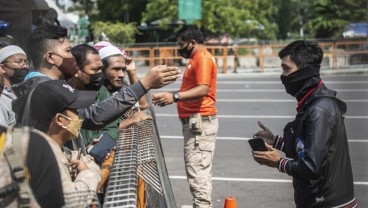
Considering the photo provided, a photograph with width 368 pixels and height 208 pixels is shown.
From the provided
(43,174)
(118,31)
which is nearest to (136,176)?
(43,174)

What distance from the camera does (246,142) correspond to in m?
11.7

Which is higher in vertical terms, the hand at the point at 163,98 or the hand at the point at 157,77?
the hand at the point at 157,77

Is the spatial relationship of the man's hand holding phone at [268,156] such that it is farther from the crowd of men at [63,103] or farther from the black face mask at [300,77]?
the crowd of men at [63,103]

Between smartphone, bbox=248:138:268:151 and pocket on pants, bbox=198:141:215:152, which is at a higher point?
smartphone, bbox=248:138:268:151

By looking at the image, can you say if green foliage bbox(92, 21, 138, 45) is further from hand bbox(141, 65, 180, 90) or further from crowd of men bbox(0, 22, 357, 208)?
hand bbox(141, 65, 180, 90)

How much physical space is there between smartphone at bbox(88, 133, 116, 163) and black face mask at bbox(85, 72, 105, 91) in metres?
0.59

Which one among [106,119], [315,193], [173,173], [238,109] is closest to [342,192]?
[315,193]

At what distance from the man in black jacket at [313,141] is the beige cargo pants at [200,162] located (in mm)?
2308

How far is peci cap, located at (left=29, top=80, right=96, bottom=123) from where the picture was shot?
303 centimetres

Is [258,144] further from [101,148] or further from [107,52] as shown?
[107,52]

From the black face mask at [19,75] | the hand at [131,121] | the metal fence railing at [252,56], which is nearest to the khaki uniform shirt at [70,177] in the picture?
the hand at [131,121]

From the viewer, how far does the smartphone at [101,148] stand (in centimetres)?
448

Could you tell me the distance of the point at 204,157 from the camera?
6.69 meters

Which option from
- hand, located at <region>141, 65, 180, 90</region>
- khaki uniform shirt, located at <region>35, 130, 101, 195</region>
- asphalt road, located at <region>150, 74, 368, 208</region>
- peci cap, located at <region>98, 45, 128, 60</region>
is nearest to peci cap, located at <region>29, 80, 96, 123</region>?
khaki uniform shirt, located at <region>35, 130, 101, 195</region>
